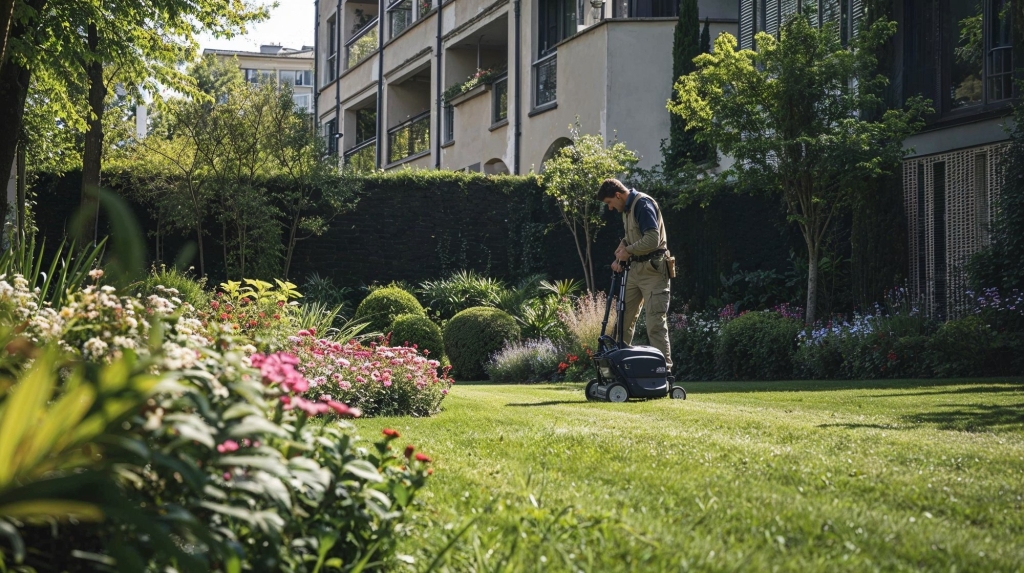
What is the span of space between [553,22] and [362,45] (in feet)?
44.6

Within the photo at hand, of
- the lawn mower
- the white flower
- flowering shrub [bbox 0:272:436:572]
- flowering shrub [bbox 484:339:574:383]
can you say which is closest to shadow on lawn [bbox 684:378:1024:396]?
the lawn mower

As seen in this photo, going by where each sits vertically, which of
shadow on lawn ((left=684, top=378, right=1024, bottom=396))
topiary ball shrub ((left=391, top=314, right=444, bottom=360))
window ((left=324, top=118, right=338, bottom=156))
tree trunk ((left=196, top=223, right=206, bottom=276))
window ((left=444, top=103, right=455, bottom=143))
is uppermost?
window ((left=324, top=118, right=338, bottom=156))

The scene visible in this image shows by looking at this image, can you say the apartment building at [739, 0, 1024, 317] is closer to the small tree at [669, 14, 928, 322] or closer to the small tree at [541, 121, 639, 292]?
the small tree at [669, 14, 928, 322]

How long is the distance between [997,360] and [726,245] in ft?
23.0

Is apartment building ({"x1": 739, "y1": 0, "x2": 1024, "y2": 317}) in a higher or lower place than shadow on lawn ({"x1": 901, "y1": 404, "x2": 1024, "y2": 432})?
higher

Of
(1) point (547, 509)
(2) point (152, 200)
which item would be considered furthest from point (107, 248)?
(1) point (547, 509)

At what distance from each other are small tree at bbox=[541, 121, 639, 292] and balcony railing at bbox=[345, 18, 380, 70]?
17.9 meters

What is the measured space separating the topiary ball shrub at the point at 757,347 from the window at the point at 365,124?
26459 millimetres

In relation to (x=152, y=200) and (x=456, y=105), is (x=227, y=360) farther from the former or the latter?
(x=456, y=105)

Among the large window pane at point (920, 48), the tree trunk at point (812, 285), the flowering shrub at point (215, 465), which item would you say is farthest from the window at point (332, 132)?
the flowering shrub at point (215, 465)

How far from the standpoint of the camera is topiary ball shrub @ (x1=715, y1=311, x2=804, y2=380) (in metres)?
15.3

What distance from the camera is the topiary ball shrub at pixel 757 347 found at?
50.1 ft

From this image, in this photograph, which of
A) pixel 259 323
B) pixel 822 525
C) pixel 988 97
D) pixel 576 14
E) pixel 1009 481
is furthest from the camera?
pixel 576 14

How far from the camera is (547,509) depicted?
4043 millimetres
